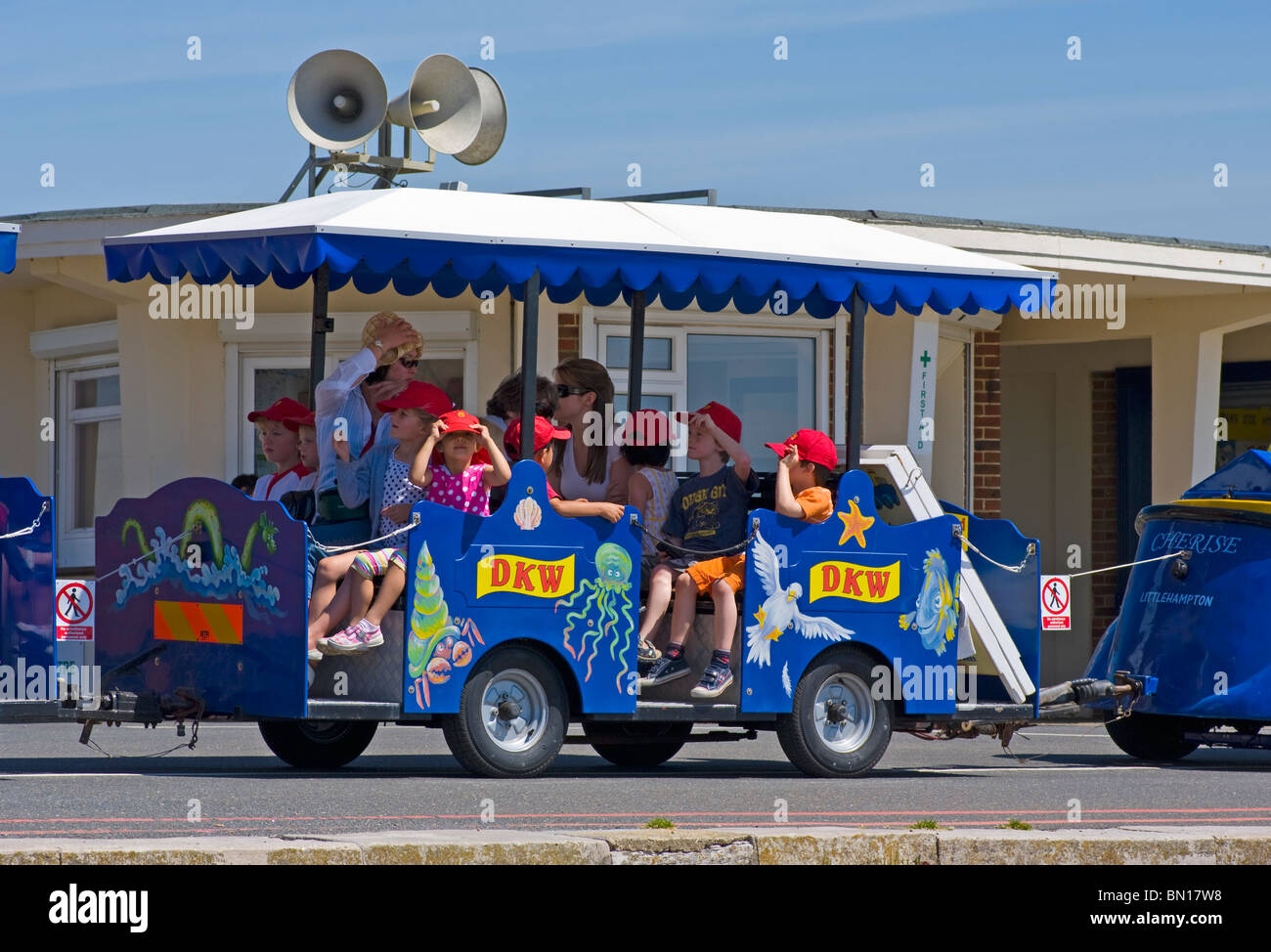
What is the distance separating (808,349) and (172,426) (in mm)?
5198

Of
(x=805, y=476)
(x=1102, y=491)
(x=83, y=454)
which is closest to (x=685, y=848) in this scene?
(x=805, y=476)

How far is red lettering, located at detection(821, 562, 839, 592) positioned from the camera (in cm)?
980

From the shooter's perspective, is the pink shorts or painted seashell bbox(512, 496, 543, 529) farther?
painted seashell bbox(512, 496, 543, 529)

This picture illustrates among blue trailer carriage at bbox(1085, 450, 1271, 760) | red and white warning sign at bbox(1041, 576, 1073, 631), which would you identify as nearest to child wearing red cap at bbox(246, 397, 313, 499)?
blue trailer carriage at bbox(1085, 450, 1271, 760)

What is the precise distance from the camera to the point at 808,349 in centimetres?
1666

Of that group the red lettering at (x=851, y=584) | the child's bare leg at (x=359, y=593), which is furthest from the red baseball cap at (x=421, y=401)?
the red lettering at (x=851, y=584)

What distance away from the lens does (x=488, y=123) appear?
15781 mm

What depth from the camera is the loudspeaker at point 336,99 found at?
1499 cm

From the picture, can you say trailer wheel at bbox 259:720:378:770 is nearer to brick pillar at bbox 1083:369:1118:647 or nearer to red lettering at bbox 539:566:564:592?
red lettering at bbox 539:566:564:592

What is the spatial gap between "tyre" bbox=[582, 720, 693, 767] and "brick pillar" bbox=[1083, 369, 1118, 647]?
10.8m

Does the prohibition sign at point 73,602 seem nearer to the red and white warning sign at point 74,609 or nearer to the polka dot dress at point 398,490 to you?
the red and white warning sign at point 74,609

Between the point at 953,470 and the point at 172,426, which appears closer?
the point at 172,426
